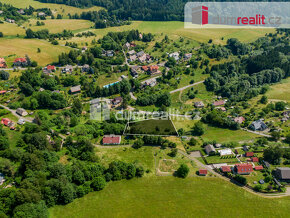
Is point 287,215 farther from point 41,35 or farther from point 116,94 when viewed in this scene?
point 41,35

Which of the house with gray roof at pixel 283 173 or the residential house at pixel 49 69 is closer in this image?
the house with gray roof at pixel 283 173

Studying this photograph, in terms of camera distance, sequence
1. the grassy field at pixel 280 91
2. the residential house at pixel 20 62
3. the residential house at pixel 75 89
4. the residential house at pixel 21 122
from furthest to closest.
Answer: the residential house at pixel 20 62, the grassy field at pixel 280 91, the residential house at pixel 75 89, the residential house at pixel 21 122

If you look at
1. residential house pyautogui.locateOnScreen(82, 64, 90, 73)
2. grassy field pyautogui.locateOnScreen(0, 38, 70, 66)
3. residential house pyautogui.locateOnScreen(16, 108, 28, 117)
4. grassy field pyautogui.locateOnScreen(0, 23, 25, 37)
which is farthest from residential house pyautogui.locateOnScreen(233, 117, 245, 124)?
grassy field pyautogui.locateOnScreen(0, 23, 25, 37)

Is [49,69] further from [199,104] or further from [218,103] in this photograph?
[218,103]

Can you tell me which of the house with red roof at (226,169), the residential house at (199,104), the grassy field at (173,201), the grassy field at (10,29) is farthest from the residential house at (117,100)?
the grassy field at (10,29)

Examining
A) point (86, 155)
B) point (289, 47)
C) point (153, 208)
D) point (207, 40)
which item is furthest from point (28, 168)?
point (289, 47)

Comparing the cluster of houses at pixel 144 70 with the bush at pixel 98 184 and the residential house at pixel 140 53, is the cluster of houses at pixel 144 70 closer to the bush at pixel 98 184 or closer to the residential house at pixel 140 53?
the residential house at pixel 140 53

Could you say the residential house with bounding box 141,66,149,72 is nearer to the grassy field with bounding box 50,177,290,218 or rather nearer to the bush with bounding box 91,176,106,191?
the grassy field with bounding box 50,177,290,218
